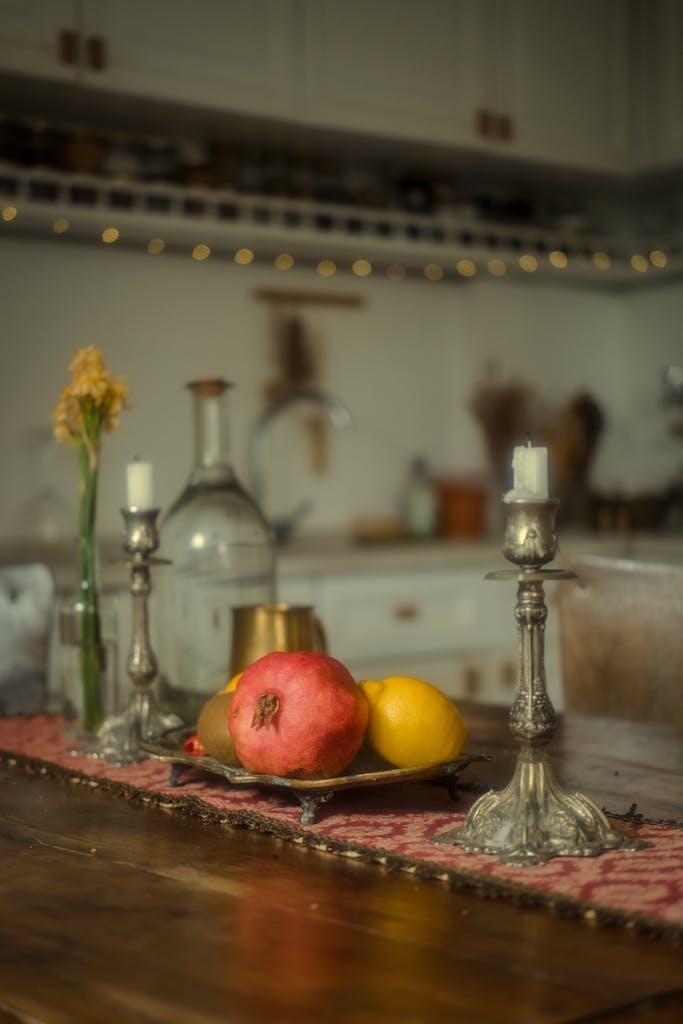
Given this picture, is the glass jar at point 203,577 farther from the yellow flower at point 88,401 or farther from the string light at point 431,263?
the string light at point 431,263

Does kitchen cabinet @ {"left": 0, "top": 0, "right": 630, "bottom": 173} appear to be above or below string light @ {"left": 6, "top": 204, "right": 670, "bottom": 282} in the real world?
above

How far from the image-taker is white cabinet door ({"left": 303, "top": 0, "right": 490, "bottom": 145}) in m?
3.44

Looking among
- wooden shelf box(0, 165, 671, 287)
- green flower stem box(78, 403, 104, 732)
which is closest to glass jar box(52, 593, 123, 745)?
green flower stem box(78, 403, 104, 732)

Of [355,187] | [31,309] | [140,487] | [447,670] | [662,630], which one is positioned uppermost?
[355,187]

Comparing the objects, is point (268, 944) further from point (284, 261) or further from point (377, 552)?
point (284, 261)

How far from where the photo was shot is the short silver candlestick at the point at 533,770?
0.89 m

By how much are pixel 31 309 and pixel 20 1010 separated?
286 centimetres

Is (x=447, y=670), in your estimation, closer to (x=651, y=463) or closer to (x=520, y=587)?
(x=651, y=463)

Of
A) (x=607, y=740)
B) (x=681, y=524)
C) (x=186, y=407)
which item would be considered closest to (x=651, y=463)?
(x=681, y=524)

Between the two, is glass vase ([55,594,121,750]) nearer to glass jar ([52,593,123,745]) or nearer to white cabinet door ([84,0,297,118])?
glass jar ([52,593,123,745])

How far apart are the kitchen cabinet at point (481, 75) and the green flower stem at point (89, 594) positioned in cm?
223

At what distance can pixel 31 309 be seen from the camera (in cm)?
334

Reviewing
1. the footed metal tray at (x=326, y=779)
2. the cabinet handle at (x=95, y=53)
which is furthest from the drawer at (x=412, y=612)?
the footed metal tray at (x=326, y=779)

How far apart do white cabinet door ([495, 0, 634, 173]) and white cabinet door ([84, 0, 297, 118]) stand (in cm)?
76
